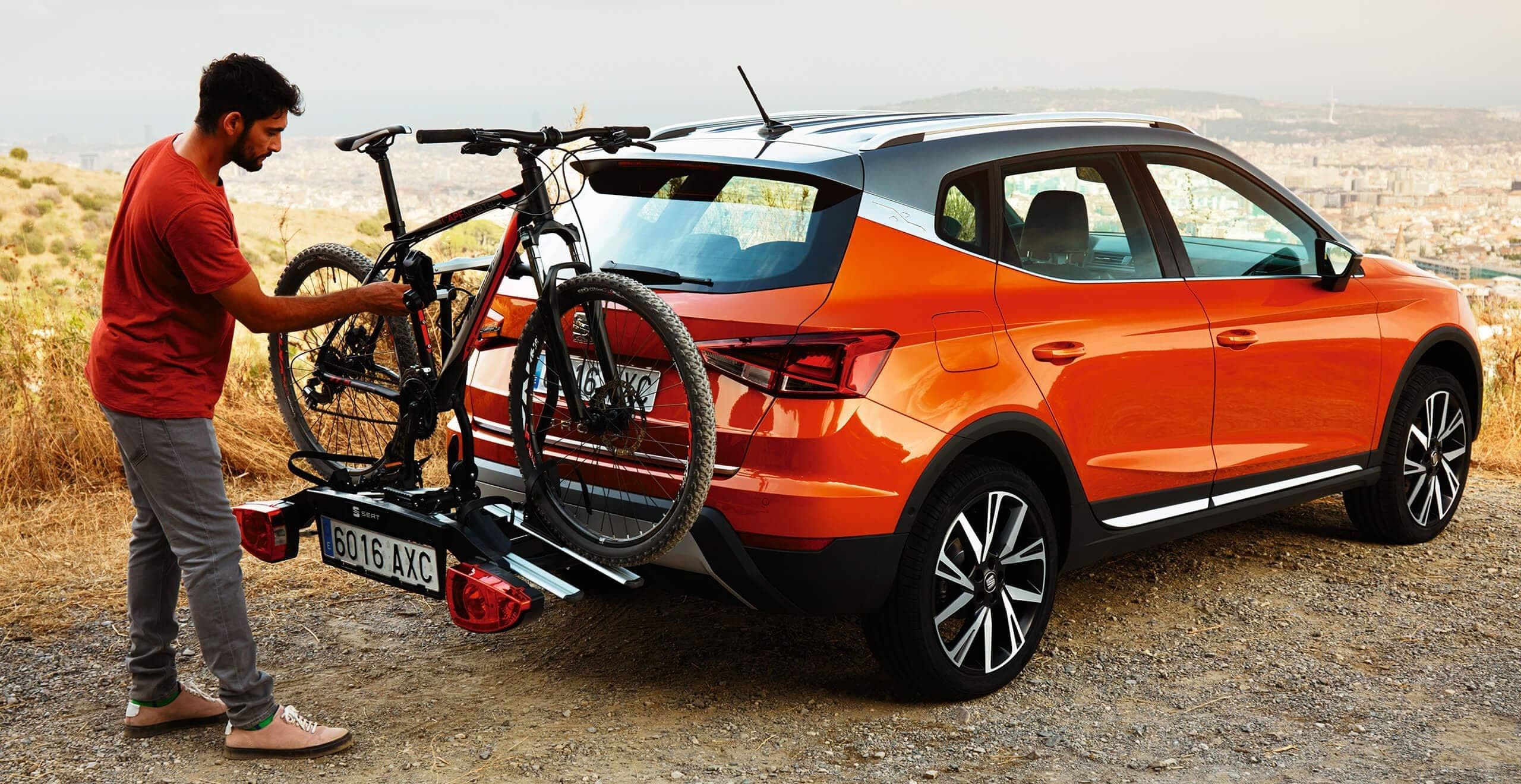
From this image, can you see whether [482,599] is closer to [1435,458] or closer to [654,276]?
[654,276]

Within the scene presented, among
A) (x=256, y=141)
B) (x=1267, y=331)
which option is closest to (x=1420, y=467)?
(x=1267, y=331)

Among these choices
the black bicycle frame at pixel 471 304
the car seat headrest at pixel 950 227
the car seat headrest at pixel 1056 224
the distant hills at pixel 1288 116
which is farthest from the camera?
the distant hills at pixel 1288 116

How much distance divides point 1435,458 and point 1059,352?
9.32ft

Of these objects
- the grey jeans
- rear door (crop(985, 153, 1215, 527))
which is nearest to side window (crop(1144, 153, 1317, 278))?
A: rear door (crop(985, 153, 1215, 527))

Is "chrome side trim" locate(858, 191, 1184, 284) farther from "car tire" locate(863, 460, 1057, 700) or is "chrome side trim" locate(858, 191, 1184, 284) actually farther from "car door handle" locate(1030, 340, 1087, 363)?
"car tire" locate(863, 460, 1057, 700)

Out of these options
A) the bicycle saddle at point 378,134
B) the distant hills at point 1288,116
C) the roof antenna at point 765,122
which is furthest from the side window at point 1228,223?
the distant hills at point 1288,116

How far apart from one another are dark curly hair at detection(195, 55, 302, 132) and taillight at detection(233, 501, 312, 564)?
46.6 inches

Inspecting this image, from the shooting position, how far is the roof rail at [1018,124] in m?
3.80

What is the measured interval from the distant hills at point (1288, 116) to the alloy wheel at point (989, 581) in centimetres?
3987

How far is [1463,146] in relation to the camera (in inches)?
2157

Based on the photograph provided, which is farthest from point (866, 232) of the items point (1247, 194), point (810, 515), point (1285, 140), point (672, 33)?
point (672, 33)

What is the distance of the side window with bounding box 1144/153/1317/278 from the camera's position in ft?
15.5

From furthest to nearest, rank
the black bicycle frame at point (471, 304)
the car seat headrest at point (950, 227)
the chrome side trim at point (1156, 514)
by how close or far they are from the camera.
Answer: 1. the chrome side trim at point (1156, 514)
2. the car seat headrest at point (950, 227)
3. the black bicycle frame at point (471, 304)

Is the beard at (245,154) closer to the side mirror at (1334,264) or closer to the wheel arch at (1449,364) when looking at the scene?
the side mirror at (1334,264)
